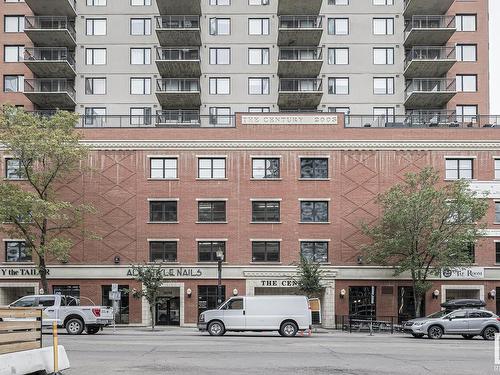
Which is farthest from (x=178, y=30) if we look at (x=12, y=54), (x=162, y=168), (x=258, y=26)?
(x=12, y=54)

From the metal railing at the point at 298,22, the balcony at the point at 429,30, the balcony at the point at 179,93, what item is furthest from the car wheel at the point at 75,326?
the balcony at the point at 429,30

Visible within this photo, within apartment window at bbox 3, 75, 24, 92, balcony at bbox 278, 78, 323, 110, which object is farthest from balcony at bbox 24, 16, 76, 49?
balcony at bbox 278, 78, 323, 110

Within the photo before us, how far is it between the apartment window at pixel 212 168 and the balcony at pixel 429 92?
1747 cm

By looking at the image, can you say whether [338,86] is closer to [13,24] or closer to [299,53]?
[299,53]

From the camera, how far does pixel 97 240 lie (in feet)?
148

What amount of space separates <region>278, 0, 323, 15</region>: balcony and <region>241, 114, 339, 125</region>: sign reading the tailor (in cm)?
1221

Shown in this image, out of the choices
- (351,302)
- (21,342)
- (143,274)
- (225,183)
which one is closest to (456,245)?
(351,302)

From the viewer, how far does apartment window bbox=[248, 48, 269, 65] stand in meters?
56.5

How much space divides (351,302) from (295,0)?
24.0 meters

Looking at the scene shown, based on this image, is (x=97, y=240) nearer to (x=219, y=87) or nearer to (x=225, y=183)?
(x=225, y=183)

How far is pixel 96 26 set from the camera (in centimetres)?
5644

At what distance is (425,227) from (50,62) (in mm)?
31257

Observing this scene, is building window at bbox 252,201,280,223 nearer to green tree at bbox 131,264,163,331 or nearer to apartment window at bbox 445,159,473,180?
green tree at bbox 131,264,163,331

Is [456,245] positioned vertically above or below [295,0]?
below
